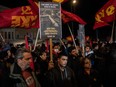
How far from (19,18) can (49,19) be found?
323cm

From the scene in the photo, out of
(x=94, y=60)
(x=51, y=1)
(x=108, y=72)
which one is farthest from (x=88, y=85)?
(x=94, y=60)

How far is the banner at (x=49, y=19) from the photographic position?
352 inches

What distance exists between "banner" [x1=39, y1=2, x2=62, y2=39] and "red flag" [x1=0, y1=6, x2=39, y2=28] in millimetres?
2805

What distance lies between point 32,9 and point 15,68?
647 cm

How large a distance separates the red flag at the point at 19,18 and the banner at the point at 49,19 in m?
2.81

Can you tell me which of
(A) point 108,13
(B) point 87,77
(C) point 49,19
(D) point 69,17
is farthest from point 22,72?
(A) point 108,13

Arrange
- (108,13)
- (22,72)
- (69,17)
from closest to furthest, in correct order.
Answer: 1. (22,72)
2. (69,17)
3. (108,13)

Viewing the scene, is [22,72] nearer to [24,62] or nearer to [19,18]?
[24,62]

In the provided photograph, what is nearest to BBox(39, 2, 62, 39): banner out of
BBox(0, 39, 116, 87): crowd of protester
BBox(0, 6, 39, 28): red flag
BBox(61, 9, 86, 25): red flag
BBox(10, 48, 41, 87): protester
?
BBox(0, 39, 116, 87): crowd of protester

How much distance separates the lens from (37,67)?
33.3 feet

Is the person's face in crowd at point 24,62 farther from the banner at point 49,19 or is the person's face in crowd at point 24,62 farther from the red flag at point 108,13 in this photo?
the red flag at point 108,13

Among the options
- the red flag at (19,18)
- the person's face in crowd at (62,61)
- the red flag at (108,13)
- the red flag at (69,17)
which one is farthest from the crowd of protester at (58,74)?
the red flag at (108,13)

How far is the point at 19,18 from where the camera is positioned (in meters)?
12.0

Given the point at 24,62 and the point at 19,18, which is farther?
the point at 19,18
